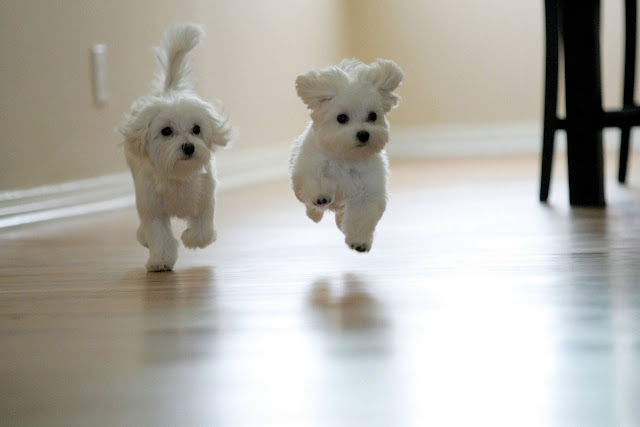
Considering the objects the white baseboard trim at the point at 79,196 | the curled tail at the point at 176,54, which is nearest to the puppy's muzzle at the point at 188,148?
the curled tail at the point at 176,54

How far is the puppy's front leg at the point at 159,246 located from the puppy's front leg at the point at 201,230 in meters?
0.08

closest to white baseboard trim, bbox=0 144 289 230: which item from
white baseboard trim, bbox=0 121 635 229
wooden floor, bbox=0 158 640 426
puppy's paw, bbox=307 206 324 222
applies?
white baseboard trim, bbox=0 121 635 229

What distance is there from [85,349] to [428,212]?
6.42ft

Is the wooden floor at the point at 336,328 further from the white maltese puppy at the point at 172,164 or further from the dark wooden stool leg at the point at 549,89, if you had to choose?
the dark wooden stool leg at the point at 549,89

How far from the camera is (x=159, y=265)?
2.35 m

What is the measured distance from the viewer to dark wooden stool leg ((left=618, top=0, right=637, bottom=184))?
156 inches

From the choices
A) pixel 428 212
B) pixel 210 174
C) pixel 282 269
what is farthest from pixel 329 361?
pixel 428 212

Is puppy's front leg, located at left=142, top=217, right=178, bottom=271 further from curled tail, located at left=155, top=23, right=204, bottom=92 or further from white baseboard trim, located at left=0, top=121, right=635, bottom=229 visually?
white baseboard trim, located at left=0, top=121, right=635, bottom=229

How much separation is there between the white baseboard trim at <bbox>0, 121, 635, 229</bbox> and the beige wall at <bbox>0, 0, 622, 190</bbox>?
0.15ft

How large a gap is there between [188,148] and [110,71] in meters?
1.79

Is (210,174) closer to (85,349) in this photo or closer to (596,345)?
(85,349)

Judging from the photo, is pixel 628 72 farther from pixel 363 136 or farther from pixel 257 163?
pixel 363 136

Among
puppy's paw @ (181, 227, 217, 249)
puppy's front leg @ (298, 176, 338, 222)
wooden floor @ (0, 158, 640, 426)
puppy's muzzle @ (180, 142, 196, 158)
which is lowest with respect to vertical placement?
wooden floor @ (0, 158, 640, 426)

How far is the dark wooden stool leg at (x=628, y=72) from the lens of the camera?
396 cm
